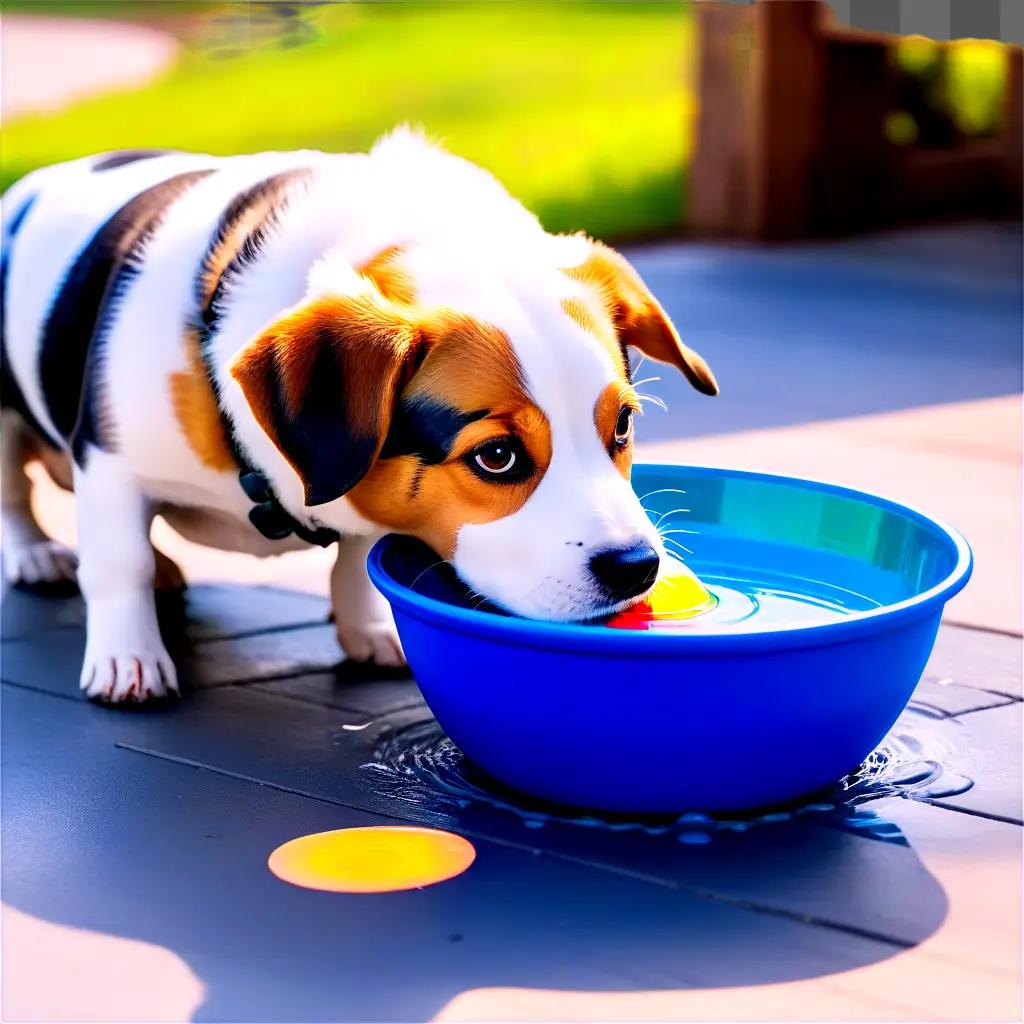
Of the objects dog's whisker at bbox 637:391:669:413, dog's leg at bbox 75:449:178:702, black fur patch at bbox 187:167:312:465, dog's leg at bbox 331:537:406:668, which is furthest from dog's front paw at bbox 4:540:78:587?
dog's whisker at bbox 637:391:669:413

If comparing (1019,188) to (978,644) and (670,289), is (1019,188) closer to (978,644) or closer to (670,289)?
(670,289)

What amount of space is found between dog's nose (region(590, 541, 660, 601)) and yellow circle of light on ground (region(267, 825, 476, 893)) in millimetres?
377

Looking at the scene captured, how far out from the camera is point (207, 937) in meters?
2.01

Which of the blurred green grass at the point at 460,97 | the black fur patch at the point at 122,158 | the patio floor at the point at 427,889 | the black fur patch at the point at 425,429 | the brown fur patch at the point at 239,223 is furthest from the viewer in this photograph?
the blurred green grass at the point at 460,97

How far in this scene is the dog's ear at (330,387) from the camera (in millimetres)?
2242

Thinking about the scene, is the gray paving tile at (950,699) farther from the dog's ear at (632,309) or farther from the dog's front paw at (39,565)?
A: the dog's front paw at (39,565)

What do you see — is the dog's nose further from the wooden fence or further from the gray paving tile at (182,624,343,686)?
the wooden fence

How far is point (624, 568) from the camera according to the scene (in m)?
2.17

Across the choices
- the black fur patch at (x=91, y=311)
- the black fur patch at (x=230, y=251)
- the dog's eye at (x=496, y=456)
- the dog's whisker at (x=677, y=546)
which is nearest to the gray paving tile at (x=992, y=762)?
the dog's whisker at (x=677, y=546)

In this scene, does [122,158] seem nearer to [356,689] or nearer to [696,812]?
[356,689]

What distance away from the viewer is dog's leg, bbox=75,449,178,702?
2.74 meters

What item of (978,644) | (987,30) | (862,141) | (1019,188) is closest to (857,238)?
(862,141)

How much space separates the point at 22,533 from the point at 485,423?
1550 mm

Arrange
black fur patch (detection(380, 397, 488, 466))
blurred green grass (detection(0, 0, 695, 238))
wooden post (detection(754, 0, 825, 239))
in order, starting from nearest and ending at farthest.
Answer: black fur patch (detection(380, 397, 488, 466)) → wooden post (detection(754, 0, 825, 239)) → blurred green grass (detection(0, 0, 695, 238))
